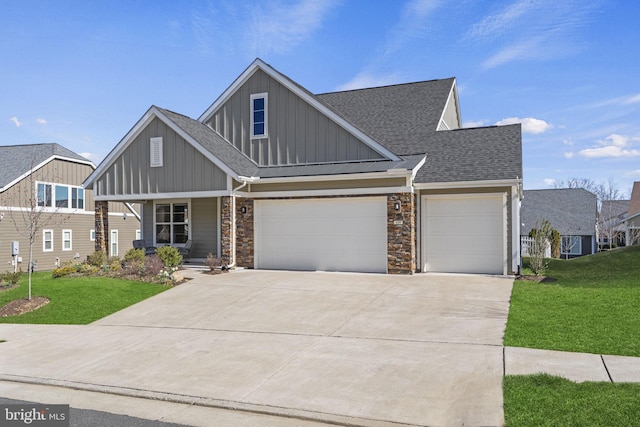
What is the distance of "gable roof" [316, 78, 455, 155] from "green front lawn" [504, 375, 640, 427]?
42.9 feet

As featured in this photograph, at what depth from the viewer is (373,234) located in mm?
16250

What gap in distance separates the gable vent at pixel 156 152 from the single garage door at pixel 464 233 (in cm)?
1000

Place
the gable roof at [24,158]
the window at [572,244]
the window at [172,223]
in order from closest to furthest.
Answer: the window at [172,223], the gable roof at [24,158], the window at [572,244]

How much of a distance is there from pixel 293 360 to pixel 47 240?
28.5 metres

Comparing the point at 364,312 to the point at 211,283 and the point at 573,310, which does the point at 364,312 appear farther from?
the point at 211,283

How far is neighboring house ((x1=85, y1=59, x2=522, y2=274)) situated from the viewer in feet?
51.8

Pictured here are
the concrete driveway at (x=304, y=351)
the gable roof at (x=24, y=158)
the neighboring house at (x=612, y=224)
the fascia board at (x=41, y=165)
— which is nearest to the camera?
the concrete driveway at (x=304, y=351)

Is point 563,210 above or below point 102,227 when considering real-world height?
above

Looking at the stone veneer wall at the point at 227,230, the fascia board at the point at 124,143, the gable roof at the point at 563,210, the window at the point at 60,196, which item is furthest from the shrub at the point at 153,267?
the gable roof at the point at 563,210

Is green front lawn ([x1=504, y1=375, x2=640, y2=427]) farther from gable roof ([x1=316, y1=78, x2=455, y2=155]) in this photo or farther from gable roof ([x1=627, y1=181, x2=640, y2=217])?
gable roof ([x1=627, y1=181, x2=640, y2=217])

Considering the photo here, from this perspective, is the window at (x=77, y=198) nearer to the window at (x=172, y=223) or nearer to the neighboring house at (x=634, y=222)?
the window at (x=172, y=223)

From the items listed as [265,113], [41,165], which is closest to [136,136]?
[265,113]

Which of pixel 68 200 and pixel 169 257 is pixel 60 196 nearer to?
pixel 68 200

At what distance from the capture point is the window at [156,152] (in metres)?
18.4
